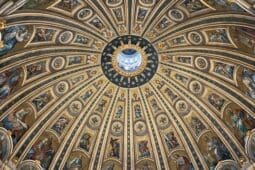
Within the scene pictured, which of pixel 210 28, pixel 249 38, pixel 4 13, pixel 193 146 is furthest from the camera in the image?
pixel 193 146

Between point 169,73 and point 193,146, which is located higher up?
point 169,73

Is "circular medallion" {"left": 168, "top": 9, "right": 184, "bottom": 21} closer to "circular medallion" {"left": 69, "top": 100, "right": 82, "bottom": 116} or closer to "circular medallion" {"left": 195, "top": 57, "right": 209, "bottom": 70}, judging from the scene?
"circular medallion" {"left": 195, "top": 57, "right": 209, "bottom": 70}

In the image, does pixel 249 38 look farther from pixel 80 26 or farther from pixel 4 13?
pixel 4 13

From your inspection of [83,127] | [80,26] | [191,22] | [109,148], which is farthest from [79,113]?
[191,22]

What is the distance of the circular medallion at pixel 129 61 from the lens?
2445 centimetres

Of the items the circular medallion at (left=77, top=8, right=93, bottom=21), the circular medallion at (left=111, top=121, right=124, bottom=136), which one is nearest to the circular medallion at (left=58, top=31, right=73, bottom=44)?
the circular medallion at (left=77, top=8, right=93, bottom=21)

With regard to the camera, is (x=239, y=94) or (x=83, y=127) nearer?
(x=239, y=94)

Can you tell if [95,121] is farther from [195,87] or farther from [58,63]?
[195,87]

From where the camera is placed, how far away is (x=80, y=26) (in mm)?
22625

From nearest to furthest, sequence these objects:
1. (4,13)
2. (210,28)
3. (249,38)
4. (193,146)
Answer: (4,13) → (249,38) → (210,28) → (193,146)

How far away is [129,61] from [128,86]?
139cm

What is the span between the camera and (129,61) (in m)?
26.0

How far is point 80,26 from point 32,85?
11.9 ft

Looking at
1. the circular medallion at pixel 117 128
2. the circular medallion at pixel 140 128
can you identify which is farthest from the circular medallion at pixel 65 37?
the circular medallion at pixel 140 128
